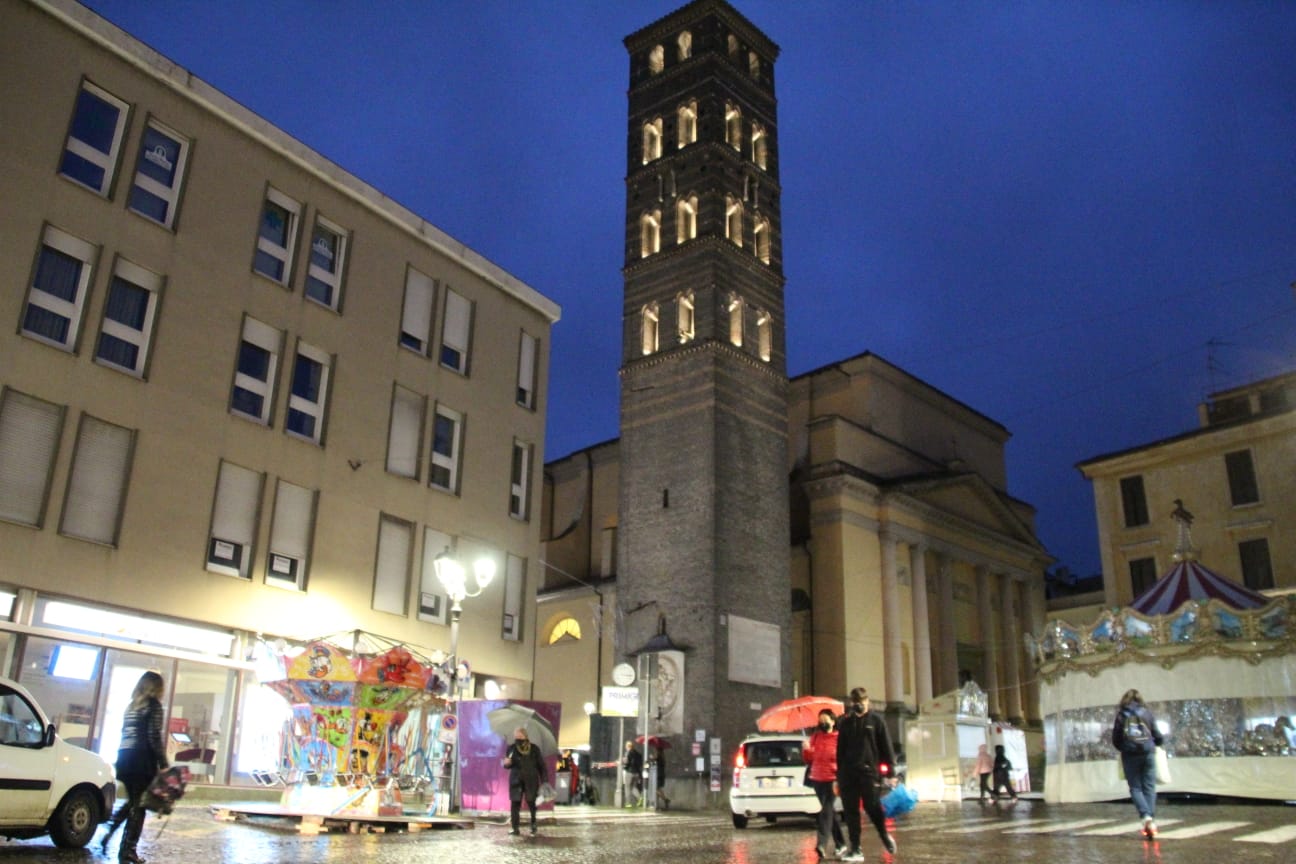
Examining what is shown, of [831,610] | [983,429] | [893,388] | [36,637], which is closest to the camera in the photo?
[36,637]

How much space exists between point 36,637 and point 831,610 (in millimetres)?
27294

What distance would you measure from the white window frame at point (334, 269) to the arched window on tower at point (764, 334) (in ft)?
54.8

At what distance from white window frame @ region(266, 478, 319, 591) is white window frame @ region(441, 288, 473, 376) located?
18.9ft

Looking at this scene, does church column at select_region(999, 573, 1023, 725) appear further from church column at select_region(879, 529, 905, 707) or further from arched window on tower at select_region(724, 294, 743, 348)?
arched window on tower at select_region(724, 294, 743, 348)

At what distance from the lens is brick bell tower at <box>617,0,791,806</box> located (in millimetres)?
32062

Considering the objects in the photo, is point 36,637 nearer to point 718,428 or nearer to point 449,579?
point 449,579

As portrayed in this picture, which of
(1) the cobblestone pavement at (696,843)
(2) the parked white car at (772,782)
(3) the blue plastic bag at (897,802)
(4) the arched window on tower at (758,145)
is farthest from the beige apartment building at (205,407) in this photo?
(4) the arched window on tower at (758,145)

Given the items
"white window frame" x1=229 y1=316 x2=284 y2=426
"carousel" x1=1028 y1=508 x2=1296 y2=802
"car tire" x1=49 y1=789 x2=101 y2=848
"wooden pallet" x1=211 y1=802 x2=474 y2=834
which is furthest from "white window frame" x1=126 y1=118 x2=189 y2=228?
"carousel" x1=1028 y1=508 x2=1296 y2=802

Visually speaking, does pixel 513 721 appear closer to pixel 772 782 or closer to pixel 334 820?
pixel 772 782

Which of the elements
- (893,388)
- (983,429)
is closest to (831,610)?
(893,388)

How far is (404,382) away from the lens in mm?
25203

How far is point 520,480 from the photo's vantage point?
92.6ft

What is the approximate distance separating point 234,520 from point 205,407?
2255mm

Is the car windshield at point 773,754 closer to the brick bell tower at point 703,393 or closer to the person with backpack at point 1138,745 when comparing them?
the person with backpack at point 1138,745
